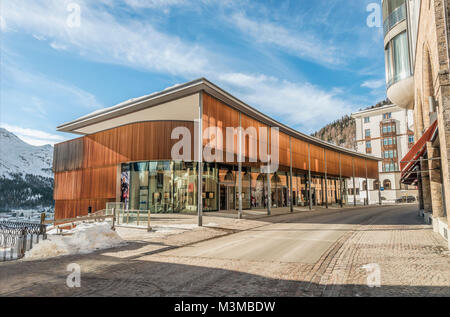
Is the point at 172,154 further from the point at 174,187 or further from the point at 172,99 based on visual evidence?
the point at 172,99

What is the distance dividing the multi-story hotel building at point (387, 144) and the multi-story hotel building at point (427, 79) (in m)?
51.8

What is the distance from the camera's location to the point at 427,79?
13.2 meters

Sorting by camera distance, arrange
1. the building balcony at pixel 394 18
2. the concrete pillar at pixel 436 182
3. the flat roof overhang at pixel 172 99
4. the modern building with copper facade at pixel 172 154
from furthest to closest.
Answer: the modern building with copper facade at pixel 172 154 < the building balcony at pixel 394 18 < the flat roof overhang at pixel 172 99 < the concrete pillar at pixel 436 182

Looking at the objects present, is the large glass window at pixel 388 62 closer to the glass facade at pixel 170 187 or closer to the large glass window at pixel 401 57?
the large glass window at pixel 401 57

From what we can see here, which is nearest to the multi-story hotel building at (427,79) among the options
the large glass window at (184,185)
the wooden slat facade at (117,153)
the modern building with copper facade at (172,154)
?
the modern building with copper facade at (172,154)

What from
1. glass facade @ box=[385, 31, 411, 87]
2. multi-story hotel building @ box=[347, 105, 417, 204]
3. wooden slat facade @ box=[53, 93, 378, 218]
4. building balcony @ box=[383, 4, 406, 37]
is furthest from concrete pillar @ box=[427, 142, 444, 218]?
multi-story hotel building @ box=[347, 105, 417, 204]

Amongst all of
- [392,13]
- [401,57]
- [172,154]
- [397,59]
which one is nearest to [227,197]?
[172,154]

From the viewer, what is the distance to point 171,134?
24.2 meters

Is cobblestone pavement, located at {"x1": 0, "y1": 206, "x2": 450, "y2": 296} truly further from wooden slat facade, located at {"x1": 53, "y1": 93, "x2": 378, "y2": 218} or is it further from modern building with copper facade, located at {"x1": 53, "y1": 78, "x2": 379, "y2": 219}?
wooden slat facade, located at {"x1": 53, "y1": 93, "x2": 378, "y2": 218}

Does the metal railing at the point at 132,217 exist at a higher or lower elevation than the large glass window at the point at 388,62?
lower

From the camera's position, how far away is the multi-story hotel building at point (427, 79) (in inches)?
360

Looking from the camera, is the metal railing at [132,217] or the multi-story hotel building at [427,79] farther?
the metal railing at [132,217]

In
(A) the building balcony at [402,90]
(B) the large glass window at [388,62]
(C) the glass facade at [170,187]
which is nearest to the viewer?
(A) the building balcony at [402,90]
